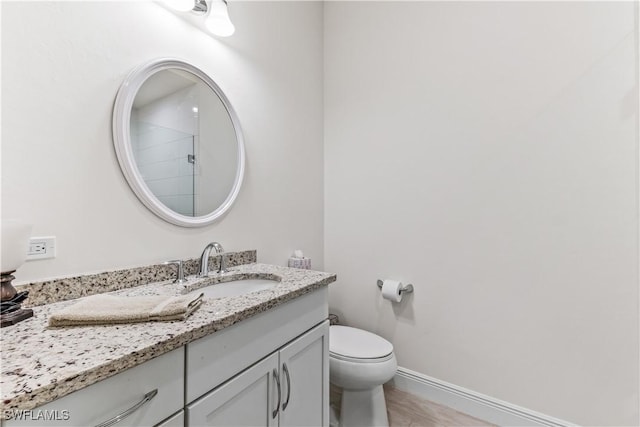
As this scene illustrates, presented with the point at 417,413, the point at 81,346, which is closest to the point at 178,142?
the point at 81,346

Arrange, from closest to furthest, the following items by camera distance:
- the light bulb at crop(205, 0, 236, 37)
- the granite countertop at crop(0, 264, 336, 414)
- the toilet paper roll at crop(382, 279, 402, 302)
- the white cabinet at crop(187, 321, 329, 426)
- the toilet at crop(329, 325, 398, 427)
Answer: the granite countertop at crop(0, 264, 336, 414)
the white cabinet at crop(187, 321, 329, 426)
the light bulb at crop(205, 0, 236, 37)
the toilet at crop(329, 325, 398, 427)
the toilet paper roll at crop(382, 279, 402, 302)

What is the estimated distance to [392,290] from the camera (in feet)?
5.74

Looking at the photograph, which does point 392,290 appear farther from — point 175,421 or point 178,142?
point 178,142

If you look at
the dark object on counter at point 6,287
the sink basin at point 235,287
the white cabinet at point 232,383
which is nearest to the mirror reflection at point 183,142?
the sink basin at point 235,287

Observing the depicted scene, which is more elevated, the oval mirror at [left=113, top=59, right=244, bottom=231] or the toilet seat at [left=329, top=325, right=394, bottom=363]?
the oval mirror at [left=113, top=59, right=244, bottom=231]

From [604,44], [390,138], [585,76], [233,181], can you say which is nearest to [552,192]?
[585,76]

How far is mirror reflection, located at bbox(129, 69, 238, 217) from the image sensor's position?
1142 mm

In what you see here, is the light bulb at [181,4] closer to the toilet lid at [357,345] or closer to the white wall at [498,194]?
the white wall at [498,194]

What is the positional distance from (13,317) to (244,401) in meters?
0.64

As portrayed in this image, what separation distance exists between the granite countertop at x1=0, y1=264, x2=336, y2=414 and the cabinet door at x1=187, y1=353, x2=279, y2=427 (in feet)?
0.62

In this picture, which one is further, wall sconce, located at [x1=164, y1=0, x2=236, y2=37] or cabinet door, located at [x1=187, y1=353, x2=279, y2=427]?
wall sconce, located at [x1=164, y1=0, x2=236, y2=37]

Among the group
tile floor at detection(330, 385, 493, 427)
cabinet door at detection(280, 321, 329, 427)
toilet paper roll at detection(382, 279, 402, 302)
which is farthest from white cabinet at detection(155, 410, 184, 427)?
toilet paper roll at detection(382, 279, 402, 302)

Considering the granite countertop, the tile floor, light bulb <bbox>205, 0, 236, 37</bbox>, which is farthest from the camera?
the tile floor

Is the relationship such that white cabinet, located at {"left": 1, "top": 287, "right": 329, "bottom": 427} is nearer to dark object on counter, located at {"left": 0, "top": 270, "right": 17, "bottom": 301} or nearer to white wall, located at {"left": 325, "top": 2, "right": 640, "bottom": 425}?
dark object on counter, located at {"left": 0, "top": 270, "right": 17, "bottom": 301}
